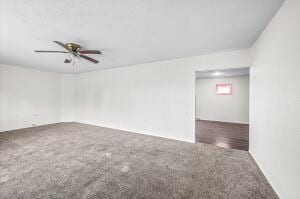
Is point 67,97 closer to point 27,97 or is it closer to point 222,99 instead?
point 27,97

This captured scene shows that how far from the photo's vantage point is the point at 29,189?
5.57ft

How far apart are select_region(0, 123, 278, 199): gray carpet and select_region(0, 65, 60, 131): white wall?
2044mm

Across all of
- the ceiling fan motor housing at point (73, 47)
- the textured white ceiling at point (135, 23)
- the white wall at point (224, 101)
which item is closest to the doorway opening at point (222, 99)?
the white wall at point (224, 101)

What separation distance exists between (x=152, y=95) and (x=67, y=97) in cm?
486

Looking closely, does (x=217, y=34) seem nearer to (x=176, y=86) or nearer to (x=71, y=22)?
(x=176, y=86)

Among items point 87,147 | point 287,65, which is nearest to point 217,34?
point 287,65

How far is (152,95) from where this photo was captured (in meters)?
4.25

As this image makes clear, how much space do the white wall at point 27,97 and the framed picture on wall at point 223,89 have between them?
853cm

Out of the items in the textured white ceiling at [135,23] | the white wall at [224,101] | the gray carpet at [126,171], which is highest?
the textured white ceiling at [135,23]

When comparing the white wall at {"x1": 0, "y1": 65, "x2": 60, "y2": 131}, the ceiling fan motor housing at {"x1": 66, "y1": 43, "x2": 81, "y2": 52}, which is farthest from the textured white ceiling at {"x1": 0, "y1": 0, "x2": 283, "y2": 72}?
the white wall at {"x1": 0, "y1": 65, "x2": 60, "y2": 131}

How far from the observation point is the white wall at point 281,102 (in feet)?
4.21

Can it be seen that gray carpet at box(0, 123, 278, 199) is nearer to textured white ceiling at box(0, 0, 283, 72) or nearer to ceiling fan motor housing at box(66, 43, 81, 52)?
ceiling fan motor housing at box(66, 43, 81, 52)

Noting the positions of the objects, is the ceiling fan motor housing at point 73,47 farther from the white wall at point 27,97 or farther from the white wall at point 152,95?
the white wall at point 27,97

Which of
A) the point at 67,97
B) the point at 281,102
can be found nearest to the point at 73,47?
the point at 281,102
